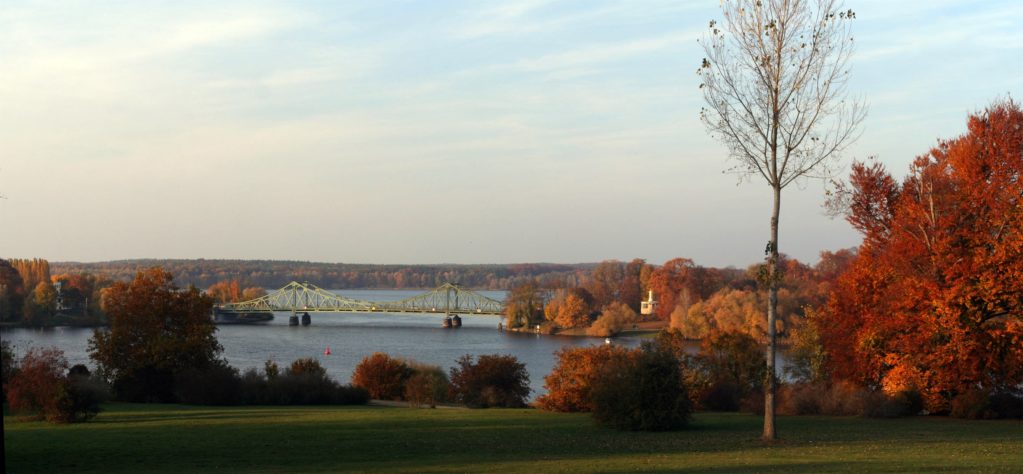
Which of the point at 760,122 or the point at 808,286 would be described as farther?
the point at 808,286

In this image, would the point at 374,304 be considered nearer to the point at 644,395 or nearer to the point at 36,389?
the point at 36,389

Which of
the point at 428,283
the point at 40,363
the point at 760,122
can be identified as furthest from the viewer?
the point at 428,283

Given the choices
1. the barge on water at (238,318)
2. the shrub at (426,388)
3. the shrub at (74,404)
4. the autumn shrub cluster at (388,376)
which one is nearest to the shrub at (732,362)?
the shrub at (426,388)

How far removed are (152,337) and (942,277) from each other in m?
23.6

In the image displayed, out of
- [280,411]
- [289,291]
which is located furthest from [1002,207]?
[289,291]

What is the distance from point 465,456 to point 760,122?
22.8 ft

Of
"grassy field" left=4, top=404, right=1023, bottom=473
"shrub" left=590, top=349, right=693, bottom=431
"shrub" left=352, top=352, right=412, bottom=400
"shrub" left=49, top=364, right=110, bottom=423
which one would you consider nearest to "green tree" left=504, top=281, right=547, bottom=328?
"shrub" left=352, top=352, right=412, bottom=400

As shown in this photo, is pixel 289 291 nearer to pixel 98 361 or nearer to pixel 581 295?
pixel 581 295

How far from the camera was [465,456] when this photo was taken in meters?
14.0

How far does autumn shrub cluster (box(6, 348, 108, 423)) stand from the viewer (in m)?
19.3

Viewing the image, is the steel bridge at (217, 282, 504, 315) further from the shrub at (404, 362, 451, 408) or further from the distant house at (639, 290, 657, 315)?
the shrub at (404, 362, 451, 408)

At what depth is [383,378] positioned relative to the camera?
31.8 meters

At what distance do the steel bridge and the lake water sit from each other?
328 cm

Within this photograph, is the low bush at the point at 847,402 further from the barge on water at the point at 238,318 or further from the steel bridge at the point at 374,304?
the barge on water at the point at 238,318
